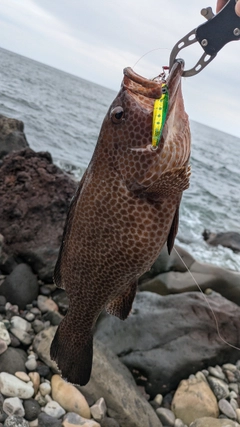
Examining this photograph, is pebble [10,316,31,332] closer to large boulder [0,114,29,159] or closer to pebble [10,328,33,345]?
pebble [10,328,33,345]

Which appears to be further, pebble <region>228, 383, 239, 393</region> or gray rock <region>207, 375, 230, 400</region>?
pebble <region>228, 383, 239, 393</region>

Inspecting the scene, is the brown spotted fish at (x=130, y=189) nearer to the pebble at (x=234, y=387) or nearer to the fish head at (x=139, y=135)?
the fish head at (x=139, y=135)

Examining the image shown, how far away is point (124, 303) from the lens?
2746 millimetres

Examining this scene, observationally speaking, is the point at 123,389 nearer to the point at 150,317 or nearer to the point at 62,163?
the point at 150,317

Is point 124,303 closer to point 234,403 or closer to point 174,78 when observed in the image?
point 174,78

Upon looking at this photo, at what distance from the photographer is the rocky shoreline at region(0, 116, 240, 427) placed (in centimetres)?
443

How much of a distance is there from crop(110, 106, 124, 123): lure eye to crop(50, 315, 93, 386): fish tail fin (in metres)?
1.43

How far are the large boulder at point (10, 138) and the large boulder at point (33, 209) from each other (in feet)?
13.1

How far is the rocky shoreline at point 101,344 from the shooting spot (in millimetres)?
4434

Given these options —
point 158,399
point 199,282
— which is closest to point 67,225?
point 158,399

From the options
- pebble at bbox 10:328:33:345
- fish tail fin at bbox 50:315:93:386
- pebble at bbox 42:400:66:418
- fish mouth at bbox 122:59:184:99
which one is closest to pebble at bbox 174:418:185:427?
pebble at bbox 42:400:66:418

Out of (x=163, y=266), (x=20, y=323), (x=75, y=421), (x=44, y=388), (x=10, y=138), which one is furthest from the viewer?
(x=10, y=138)

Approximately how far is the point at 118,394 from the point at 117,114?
138 inches

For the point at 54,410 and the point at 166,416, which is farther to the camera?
the point at 166,416
